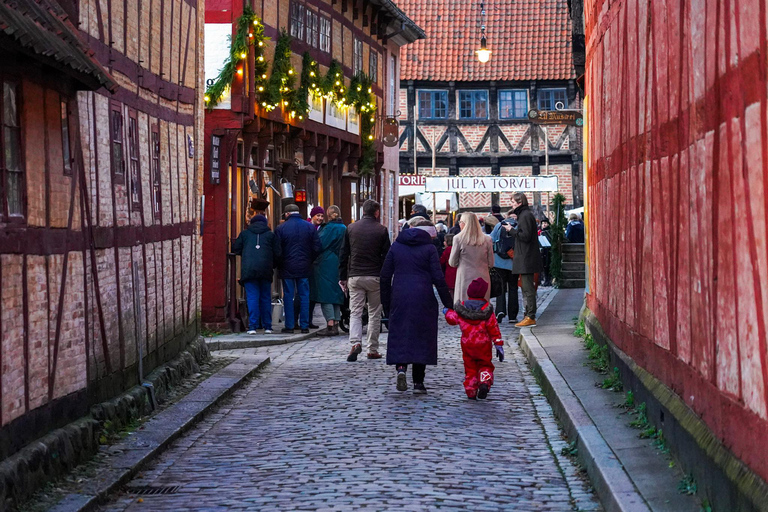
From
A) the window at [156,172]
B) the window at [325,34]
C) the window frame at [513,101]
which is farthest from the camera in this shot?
the window frame at [513,101]

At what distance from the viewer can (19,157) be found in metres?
7.84

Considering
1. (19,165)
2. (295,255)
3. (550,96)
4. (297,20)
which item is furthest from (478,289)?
(550,96)

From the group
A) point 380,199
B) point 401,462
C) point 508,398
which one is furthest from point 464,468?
point 380,199

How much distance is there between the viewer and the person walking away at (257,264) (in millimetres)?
17984

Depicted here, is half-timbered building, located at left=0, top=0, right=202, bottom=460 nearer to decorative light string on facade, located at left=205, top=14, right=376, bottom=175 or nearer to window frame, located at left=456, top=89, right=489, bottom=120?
decorative light string on facade, located at left=205, top=14, right=376, bottom=175

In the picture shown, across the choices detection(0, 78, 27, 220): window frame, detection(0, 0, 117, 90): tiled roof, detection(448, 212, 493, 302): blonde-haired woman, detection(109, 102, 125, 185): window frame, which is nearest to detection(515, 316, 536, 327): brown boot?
detection(448, 212, 493, 302): blonde-haired woman

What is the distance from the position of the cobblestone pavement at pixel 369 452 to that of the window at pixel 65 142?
211cm

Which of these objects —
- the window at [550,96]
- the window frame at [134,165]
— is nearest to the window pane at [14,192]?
Result: the window frame at [134,165]

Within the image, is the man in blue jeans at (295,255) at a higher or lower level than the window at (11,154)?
lower

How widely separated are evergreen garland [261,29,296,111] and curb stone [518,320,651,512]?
8.88 m

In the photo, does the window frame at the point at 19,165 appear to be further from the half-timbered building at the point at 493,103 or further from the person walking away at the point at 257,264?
the half-timbered building at the point at 493,103

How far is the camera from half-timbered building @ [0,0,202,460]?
765 centimetres

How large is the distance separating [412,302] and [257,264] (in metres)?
5.96

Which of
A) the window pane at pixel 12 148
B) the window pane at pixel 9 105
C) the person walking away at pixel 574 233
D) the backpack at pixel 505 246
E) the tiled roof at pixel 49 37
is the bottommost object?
the backpack at pixel 505 246
